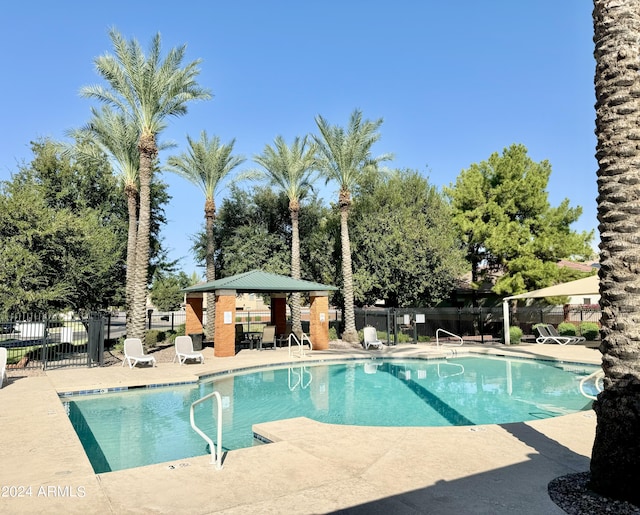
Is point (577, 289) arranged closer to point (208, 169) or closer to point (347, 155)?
point (347, 155)

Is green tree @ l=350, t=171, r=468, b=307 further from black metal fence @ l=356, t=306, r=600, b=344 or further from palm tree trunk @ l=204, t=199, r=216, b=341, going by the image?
palm tree trunk @ l=204, t=199, r=216, b=341

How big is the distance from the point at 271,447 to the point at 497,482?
2981mm

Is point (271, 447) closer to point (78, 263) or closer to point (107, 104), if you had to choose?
point (78, 263)

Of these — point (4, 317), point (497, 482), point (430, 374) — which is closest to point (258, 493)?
point (497, 482)

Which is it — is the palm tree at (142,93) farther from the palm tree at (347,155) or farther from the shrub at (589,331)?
the shrub at (589,331)

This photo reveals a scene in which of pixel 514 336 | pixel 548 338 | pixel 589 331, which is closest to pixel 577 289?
pixel 548 338

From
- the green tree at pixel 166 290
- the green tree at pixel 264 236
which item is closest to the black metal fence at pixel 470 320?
the green tree at pixel 264 236

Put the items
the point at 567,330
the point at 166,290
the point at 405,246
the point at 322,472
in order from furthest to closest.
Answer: the point at 166,290
the point at 405,246
the point at 567,330
the point at 322,472

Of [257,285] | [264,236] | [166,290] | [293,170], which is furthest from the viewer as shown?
[166,290]

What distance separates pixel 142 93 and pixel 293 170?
31.5 feet

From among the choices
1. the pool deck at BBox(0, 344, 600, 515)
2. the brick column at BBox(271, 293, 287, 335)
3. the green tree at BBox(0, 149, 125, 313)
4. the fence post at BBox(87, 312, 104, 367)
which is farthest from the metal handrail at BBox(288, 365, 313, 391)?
the green tree at BBox(0, 149, 125, 313)

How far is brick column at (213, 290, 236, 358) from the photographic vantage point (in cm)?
1878

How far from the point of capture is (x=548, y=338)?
2306 centimetres

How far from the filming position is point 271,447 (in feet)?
21.3
